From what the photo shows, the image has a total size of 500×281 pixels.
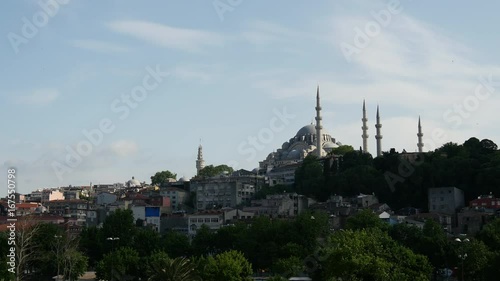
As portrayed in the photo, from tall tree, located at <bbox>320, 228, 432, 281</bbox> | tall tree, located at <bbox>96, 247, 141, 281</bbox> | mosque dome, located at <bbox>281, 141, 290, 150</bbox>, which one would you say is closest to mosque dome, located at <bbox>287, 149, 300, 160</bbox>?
mosque dome, located at <bbox>281, 141, 290, 150</bbox>

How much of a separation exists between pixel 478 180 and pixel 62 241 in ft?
93.0

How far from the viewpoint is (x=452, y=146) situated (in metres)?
61.4

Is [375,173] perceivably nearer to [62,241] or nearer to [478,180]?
[478,180]

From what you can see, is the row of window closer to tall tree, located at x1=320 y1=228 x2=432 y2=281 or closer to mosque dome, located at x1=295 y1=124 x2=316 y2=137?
tall tree, located at x1=320 y1=228 x2=432 y2=281

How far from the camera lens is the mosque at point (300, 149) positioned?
255 ft

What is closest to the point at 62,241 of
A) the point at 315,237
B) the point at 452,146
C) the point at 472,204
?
the point at 315,237

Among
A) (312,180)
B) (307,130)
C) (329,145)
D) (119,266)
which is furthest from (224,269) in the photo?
(307,130)

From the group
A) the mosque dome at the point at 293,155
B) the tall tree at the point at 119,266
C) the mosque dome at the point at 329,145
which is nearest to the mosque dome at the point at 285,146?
the mosque dome at the point at 293,155

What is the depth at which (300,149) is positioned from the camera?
9919cm

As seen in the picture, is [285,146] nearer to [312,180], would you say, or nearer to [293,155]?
[293,155]

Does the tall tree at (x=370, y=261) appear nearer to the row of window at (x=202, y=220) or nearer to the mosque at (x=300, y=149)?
the row of window at (x=202, y=220)

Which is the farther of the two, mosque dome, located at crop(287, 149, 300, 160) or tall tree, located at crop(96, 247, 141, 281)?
mosque dome, located at crop(287, 149, 300, 160)

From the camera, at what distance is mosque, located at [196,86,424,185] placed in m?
77.7

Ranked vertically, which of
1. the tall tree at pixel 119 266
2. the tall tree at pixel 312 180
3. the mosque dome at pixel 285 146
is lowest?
the tall tree at pixel 119 266
